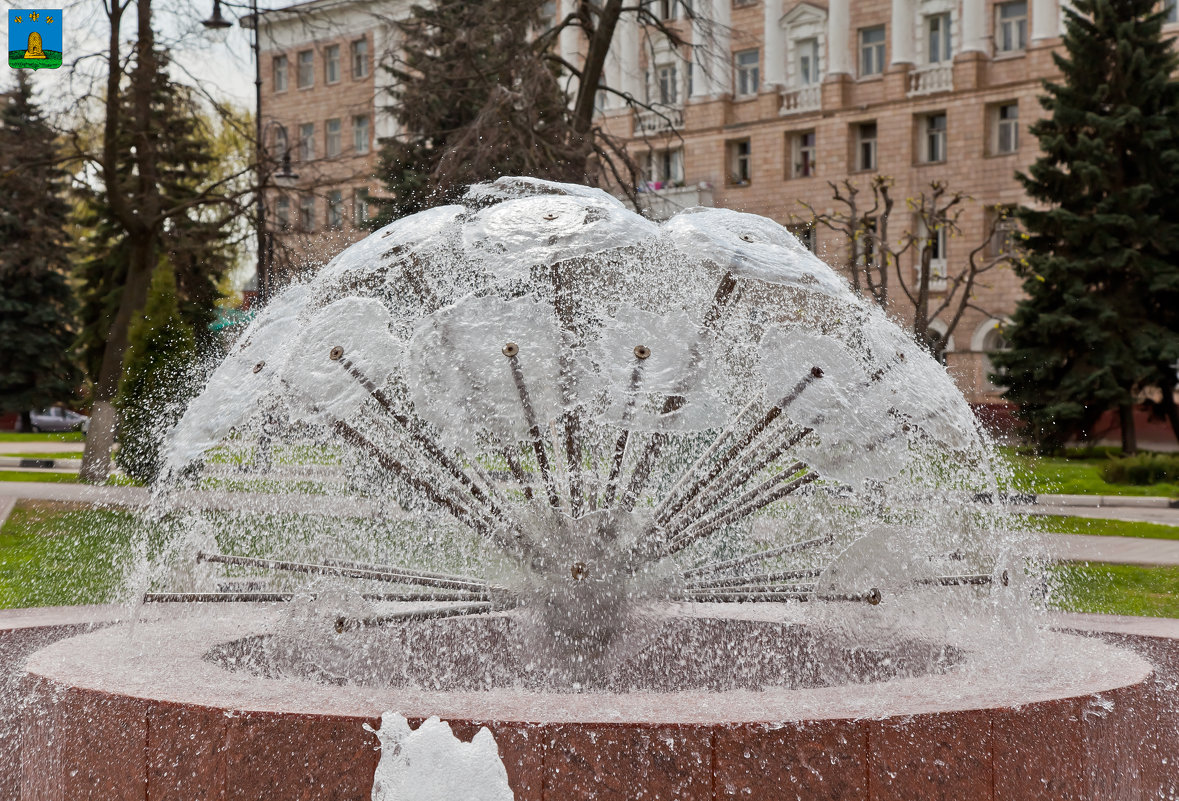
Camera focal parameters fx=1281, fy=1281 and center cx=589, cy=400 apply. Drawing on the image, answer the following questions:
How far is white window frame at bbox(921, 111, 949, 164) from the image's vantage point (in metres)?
35.2

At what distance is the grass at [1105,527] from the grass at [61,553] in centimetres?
904

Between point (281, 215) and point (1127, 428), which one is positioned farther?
point (1127, 428)

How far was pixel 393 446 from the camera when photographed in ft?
16.9

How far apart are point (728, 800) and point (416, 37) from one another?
48.9ft

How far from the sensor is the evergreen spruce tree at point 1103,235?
23734 mm

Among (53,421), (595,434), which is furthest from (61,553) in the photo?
(53,421)

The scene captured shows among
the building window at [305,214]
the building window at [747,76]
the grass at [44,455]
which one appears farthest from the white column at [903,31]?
the grass at [44,455]

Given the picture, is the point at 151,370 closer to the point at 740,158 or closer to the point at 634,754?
the point at 634,754

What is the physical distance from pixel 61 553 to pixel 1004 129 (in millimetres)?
28988

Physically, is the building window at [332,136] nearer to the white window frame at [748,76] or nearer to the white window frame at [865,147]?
the white window frame at [748,76]

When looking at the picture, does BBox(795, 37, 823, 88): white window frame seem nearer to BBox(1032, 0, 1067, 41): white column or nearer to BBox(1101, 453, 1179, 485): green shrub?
BBox(1032, 0, 1067, 41): white column

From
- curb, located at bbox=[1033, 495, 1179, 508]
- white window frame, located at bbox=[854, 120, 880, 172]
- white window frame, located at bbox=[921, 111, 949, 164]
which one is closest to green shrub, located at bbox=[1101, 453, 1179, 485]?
curb, located at bbox=[1033, 495, 1179, 508]

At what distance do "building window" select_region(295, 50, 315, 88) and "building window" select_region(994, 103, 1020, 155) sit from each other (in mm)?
25152

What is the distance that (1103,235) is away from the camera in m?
23.9
